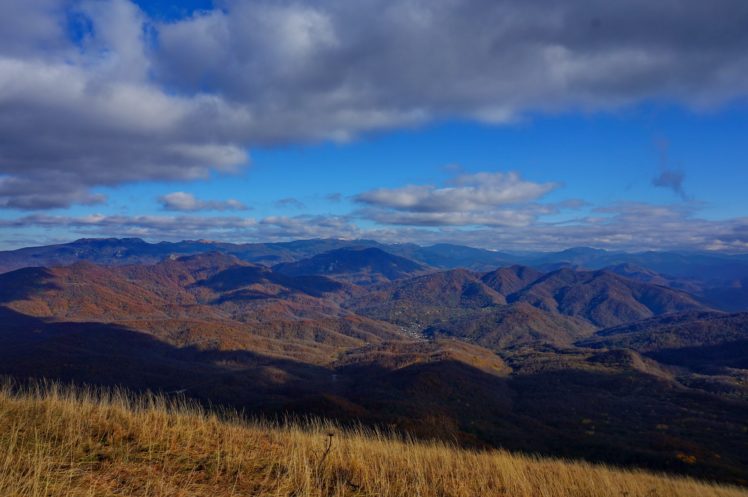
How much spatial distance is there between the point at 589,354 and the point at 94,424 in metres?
156

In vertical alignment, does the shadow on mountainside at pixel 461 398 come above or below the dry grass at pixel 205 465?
below

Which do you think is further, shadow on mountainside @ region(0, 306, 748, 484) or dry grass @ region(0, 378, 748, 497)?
shadow on mountainside @ region(0, 306, 748, 484)

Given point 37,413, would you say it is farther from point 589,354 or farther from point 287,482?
point 589,354

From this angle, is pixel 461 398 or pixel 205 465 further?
pixel 461 398

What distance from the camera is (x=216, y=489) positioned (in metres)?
7.95

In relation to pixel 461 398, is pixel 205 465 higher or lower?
higher

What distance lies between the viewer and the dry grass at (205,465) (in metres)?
7.65

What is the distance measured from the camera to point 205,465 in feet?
29.5

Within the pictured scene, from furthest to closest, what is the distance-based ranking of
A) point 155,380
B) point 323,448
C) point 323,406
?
point 155,380, point 323,406, point 323,448

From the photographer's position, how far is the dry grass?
765 centimetres

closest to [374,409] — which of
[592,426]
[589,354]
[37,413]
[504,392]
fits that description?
[592,426]

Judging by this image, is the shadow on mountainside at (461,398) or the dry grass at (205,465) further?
the shadow on mountainside at (461,398)

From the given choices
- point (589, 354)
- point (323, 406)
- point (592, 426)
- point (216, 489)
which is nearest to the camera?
point (216, 489)

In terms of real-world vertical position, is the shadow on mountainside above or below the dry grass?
below
